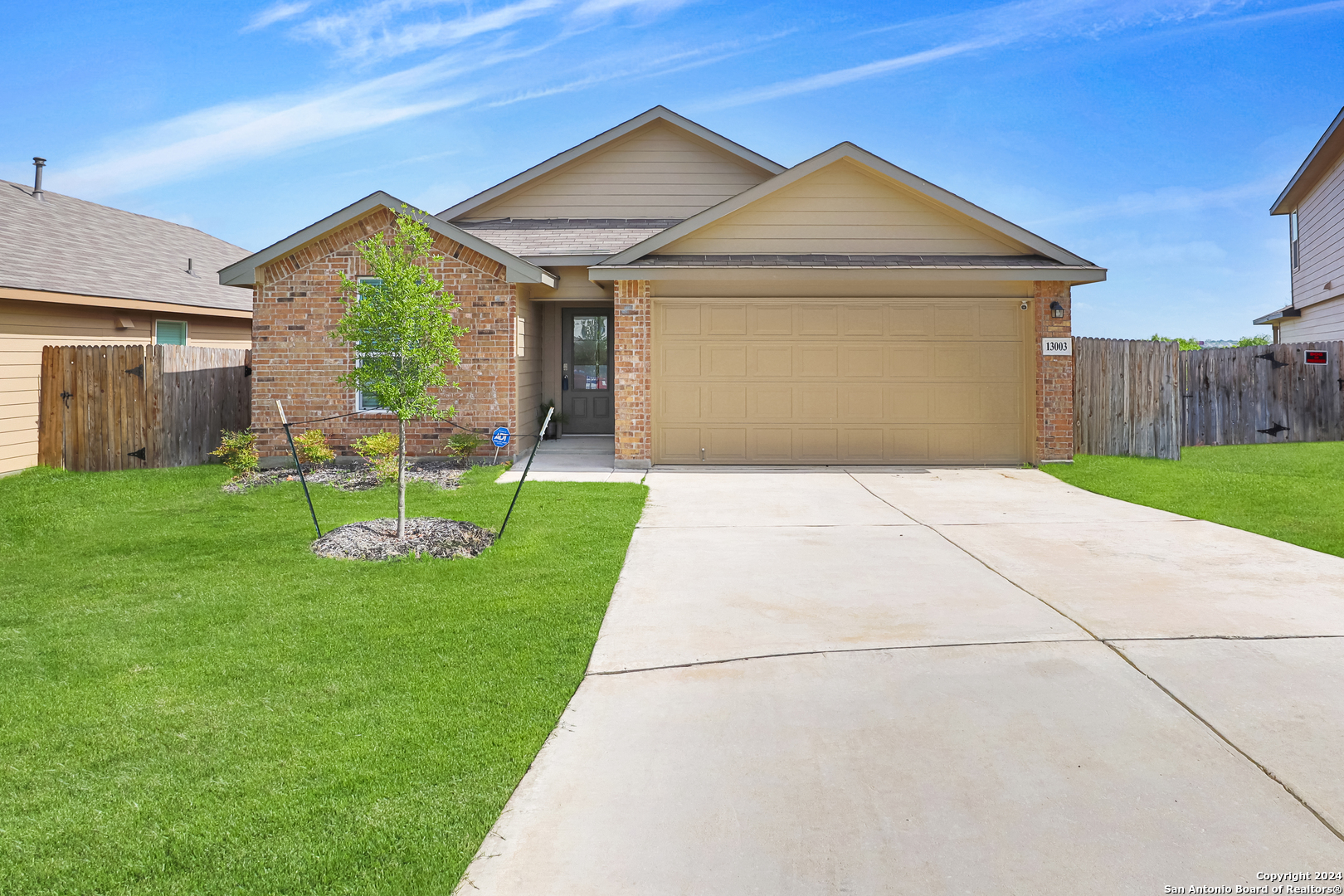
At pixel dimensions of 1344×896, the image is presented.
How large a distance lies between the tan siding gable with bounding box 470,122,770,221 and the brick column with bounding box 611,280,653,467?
516 cm

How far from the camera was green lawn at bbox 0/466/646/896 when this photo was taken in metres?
3.21

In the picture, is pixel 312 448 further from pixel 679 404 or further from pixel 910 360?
pixel 910 360

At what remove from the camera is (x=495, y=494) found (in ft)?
36.6

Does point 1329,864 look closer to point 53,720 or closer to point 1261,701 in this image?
point 1261,701

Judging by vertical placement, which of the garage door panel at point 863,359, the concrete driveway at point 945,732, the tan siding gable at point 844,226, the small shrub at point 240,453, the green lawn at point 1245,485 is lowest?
the concrete driveway at point 945,732

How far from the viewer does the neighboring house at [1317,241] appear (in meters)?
20.3

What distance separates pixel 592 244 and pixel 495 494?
20.8 feet

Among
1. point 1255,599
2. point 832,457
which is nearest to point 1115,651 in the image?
point 1255,599

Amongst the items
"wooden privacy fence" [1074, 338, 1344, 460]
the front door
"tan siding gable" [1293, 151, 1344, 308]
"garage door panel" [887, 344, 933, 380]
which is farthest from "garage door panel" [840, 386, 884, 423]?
"tan siding gable" [1293, 151, 1344, 308]

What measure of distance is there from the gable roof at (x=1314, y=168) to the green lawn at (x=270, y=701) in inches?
769

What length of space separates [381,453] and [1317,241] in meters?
22.8

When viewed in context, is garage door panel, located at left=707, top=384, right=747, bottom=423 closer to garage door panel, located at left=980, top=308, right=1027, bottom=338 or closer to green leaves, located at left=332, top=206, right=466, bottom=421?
garage door panel, located at left=980, top=308, right=1027, bottom=338

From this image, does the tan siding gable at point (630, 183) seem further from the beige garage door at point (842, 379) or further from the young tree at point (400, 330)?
the young tree at point (400, 330)

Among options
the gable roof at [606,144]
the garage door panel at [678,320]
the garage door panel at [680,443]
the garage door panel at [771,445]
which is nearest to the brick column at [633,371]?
the garage door panel at [678,320]
